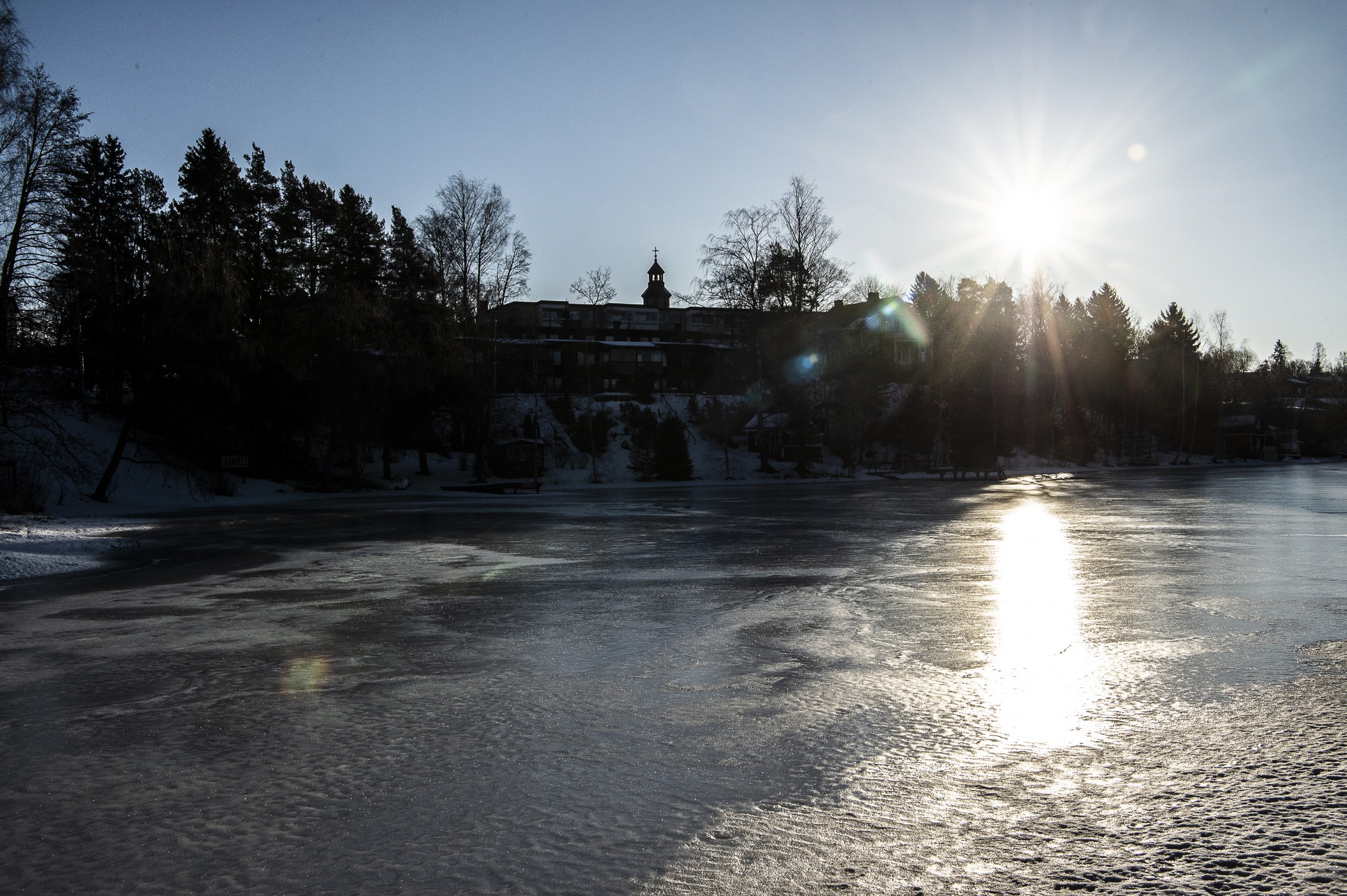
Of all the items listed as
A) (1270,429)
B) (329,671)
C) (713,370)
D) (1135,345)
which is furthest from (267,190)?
(1270,429)

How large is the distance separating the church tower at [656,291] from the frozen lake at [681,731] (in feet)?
367

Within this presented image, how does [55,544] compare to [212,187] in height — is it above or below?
below

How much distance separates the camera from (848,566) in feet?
52.0

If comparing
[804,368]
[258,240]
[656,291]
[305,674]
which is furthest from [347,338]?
[656,291]

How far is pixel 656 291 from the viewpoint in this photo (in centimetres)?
12612

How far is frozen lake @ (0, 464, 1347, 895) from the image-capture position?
4.42 m

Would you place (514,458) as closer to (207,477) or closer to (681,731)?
(207,477)

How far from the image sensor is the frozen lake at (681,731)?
4.42 m

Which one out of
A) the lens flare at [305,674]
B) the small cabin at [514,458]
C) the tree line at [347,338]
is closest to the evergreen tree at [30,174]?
the tree line at [347,338]

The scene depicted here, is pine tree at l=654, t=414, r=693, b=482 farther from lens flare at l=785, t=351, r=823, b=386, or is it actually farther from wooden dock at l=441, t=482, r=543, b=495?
wooden dock at l=441, t=482, r=543, b=495

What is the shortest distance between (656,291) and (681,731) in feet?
399

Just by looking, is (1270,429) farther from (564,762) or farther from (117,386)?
(564,762)

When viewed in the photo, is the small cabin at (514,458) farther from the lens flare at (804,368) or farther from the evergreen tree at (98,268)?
the evergreen tree at (98,268)

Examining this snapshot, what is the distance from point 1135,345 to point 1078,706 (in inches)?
4037
